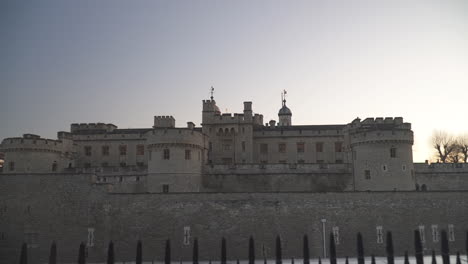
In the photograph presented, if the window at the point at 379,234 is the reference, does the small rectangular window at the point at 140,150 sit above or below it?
above

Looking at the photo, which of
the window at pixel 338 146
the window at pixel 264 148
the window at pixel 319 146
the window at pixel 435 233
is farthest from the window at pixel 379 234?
the window at pixel 264 148

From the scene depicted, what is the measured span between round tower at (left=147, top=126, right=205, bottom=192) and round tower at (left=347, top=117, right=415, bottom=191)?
50.7 ft

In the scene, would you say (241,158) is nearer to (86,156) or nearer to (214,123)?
(214,123)

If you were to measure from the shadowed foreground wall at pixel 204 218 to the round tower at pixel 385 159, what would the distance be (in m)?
4.33

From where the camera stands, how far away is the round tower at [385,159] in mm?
39438

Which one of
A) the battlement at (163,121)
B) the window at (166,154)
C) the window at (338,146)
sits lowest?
the window at (166,154)

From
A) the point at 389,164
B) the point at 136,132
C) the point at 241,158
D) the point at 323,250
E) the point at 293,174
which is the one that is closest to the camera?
the point at 323,250

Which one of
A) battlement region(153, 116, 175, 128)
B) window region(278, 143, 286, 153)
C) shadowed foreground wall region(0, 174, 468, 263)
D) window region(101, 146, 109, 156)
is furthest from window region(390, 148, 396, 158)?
window region(101, 146, 109, 156)

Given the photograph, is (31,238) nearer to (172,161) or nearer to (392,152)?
(172,161)

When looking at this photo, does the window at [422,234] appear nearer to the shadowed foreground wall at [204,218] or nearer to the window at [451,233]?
the shadowed foreground wall at [204,218]

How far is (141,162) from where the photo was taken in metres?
55.0

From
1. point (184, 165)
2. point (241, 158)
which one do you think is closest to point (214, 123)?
point (241, 158)

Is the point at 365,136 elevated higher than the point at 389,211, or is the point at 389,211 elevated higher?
the point at 365,136

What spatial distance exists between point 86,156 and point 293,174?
26.8 metres
